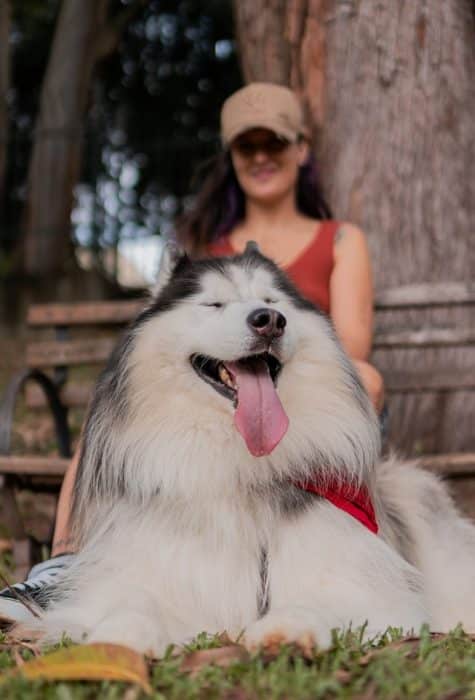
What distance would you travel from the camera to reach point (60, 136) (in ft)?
28.6

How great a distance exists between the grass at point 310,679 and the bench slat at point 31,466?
158cm

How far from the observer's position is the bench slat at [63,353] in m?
4.80

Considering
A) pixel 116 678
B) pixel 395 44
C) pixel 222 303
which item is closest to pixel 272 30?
pixel 395 44

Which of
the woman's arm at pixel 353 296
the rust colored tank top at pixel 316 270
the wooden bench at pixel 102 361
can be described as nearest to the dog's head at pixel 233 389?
the woman's arm at pixel 353 296

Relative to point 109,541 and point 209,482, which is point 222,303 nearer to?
point 209,482

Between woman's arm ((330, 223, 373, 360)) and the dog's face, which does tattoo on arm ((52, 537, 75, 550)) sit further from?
woman's arm ((330, 223, 373, 360))

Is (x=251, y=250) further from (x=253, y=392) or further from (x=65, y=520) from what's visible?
(x=65, y=520)

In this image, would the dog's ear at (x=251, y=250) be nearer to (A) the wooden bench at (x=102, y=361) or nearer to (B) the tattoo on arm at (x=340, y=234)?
(A) the wooden bench at (x=102, y=361)

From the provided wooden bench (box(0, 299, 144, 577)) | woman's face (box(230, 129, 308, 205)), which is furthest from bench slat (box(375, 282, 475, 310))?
wooden bench (box(0, 299, 144, 577))

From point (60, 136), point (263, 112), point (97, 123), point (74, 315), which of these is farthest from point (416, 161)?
point (97, 123)

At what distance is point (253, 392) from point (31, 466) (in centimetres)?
167

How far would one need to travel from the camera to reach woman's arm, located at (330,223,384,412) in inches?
144

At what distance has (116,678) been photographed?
6.53 feet

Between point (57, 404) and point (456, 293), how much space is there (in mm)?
2192
